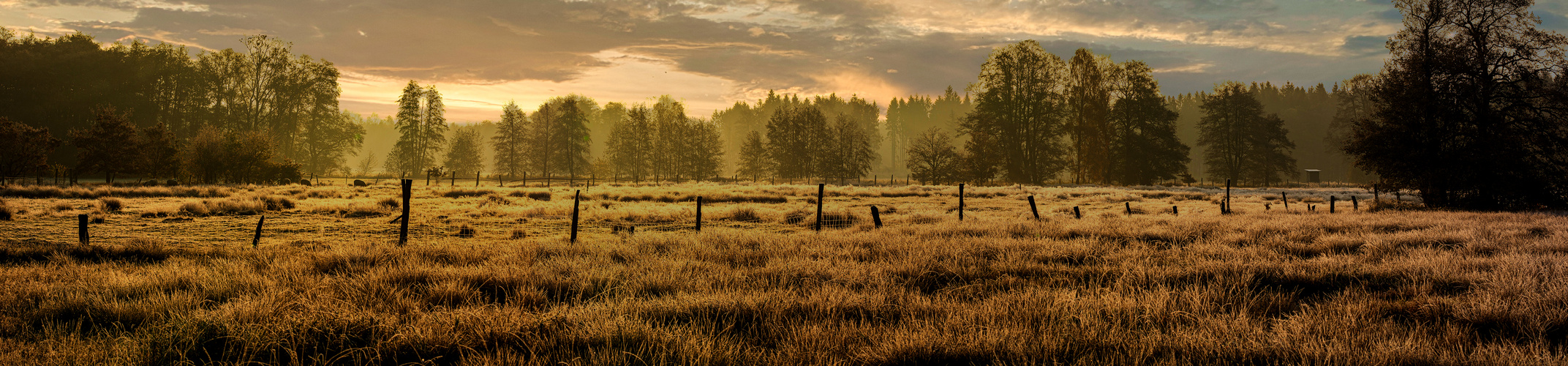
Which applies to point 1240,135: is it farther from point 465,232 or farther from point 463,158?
point 463,158

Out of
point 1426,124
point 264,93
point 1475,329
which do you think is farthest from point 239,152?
point 1426,124

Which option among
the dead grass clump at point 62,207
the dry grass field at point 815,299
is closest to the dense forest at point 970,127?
the dry grass field at point 815,299

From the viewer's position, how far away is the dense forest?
1978cm

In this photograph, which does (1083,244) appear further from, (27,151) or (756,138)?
(756,138)

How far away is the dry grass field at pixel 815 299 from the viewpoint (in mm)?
3930

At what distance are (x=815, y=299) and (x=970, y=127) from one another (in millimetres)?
49530

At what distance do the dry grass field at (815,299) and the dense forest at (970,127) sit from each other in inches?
455

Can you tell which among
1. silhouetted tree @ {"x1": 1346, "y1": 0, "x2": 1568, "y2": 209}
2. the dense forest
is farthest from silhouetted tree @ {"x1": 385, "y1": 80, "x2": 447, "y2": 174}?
silhouetted tree @ {"x1": 1346, "y1": 0, "x2": 1568, "y2": 209}

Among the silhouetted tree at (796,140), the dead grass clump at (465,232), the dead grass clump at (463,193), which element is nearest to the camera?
the dead grass clump at (465,232)

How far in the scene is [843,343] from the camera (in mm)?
4129

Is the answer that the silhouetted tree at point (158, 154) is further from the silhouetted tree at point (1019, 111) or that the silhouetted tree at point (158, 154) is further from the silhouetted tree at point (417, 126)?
the silhouetted tree at point (1019, 111)

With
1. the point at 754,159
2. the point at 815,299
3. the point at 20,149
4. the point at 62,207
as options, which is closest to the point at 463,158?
the point at 754,159

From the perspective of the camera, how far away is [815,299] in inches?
209

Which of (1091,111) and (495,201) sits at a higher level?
(1091,111)
